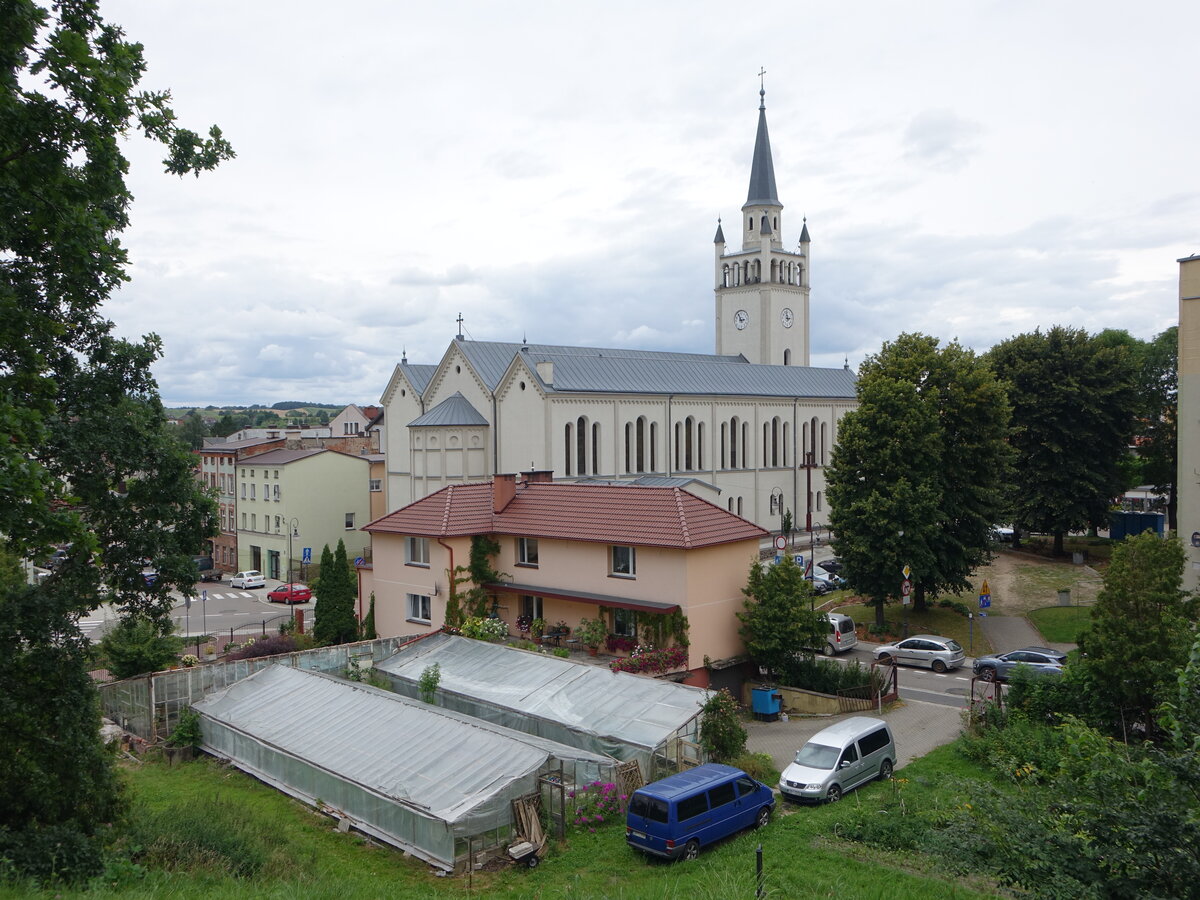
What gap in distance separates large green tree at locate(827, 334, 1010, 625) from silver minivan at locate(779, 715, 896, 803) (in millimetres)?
14663

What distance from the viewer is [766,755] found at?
21203 mm

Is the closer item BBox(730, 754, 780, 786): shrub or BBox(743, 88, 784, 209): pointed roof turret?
BBox(730, 754, 780, 786): shrub

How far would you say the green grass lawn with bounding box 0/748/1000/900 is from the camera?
11.9 metres

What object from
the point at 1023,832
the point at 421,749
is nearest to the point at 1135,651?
the point at 1023,832

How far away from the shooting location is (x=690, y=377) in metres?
60.9

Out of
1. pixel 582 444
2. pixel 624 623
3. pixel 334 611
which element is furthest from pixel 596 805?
pixel 582 444

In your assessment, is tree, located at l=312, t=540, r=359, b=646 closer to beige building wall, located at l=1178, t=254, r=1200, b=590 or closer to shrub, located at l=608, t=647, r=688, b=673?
shrub, located at l=608, t=647, r=688, b=673

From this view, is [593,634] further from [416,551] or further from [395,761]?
[395,761]

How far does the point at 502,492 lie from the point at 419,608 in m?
5.10

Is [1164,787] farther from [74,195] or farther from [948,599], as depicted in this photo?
[948,599]

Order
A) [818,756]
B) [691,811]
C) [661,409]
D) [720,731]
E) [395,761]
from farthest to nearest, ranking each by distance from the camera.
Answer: [661,409] < [720,731] < [818,756] < [395,761] < [691,811]

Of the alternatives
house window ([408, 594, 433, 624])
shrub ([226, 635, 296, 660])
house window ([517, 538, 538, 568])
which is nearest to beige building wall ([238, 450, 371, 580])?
shrub ([226, 635, 296, 660])

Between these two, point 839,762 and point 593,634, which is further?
point 593,634

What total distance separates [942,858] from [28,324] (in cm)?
1395
